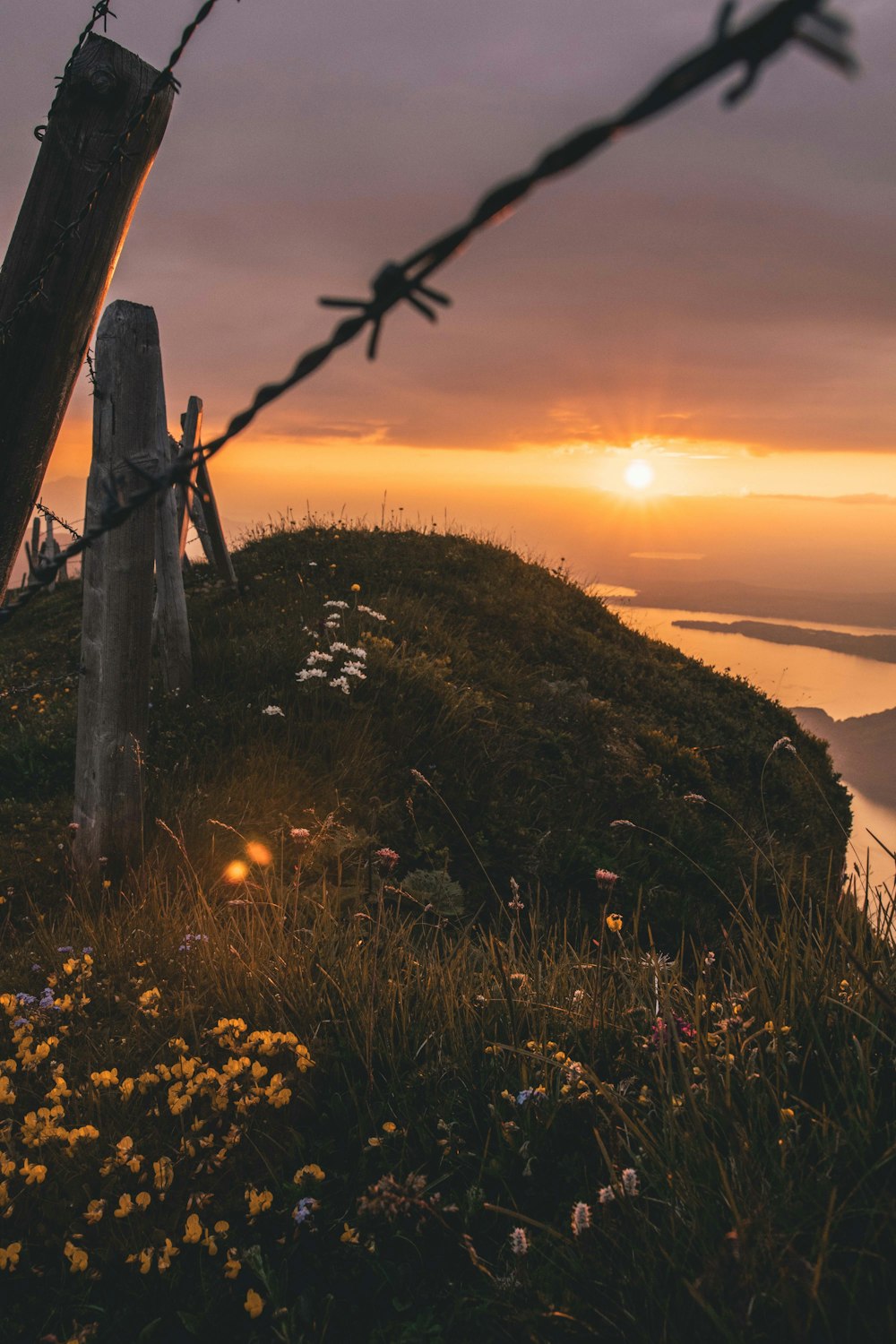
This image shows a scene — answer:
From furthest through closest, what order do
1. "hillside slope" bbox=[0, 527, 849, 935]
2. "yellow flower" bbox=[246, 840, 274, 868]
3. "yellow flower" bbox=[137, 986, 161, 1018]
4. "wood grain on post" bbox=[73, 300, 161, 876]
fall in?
"hillside slope" bbox=[0, 527, 849, 935], "yellow flower" bbox=[246, 840, 274, 868], "wood grain on post" bbox=[73, 300, 161, 876], "yellow flower" bbox=[137, 986, 161, 1018]

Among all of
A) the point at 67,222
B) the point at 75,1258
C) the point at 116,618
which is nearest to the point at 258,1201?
the point at 75,1258

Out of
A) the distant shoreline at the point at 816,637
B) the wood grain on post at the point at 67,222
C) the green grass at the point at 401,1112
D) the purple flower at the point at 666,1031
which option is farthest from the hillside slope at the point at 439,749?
the distant shoreline at the point at 816,637

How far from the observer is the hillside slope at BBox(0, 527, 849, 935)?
580 centimetres

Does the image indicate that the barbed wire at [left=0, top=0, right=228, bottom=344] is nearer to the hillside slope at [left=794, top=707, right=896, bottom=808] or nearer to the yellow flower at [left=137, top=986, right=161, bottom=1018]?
the yellow flower at [left=137, top=986, right=161, bottom=1018]

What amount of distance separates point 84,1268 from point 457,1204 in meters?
1.02

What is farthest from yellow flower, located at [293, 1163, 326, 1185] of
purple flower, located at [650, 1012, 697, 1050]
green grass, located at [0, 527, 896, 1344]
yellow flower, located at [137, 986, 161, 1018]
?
purple flower, located at [650, 1012, 697, 1050]

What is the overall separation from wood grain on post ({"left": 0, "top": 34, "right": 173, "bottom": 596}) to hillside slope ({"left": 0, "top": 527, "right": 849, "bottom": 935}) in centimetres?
199

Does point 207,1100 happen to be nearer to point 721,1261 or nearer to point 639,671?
point 721,1261

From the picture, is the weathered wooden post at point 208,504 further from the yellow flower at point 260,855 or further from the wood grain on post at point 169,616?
the yellow flower at point 260,855

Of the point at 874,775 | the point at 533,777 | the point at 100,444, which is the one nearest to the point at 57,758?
the point at 100,444

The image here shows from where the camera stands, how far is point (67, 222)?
2.83 meters

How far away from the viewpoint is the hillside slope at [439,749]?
580 cm

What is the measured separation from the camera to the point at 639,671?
12273 millimetres

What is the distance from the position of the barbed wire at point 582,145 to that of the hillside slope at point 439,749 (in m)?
2.10
